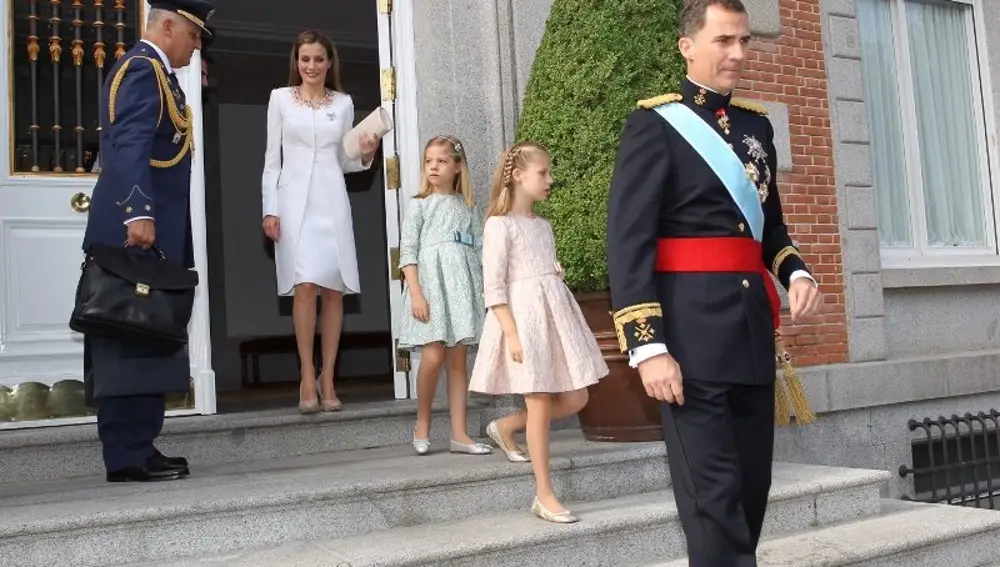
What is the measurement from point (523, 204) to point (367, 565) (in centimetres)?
181

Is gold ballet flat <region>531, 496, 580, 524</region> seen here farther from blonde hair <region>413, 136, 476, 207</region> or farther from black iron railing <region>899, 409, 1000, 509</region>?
black iron railing <region>899, 409, 1000, 509</region>

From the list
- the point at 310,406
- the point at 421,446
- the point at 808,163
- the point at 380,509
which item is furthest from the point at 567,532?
the point at 808,163

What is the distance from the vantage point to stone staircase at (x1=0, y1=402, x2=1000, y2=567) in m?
3.49

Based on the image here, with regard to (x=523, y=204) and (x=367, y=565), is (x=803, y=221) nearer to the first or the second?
(x=523, y=204)

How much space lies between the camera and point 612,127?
206 inches

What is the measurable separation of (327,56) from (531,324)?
8.15 feet

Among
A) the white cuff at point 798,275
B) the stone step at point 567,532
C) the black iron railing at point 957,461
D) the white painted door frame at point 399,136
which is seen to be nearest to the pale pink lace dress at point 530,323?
the stone step at point 567,532

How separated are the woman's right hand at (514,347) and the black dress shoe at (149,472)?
156 cm

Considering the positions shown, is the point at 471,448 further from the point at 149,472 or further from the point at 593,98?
the point at 593,98

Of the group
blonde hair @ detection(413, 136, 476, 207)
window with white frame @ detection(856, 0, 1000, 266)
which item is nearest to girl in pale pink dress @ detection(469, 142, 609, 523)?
blonde hair @ detection(413, 136, 476, 207)

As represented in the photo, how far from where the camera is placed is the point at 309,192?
5.48m

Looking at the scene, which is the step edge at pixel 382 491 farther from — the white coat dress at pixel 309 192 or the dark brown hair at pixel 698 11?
the dark brown hair at pixel 698 11

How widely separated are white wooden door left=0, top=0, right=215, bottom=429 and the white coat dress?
47 cm

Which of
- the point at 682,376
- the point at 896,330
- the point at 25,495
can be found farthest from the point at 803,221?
the point at 25,495
